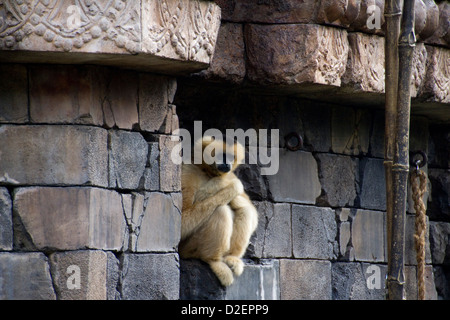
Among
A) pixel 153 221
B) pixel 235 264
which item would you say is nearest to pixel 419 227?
pixel 235 264

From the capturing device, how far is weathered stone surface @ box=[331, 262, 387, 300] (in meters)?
9.40

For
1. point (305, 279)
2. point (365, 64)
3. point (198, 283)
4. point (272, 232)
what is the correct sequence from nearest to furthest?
point (198, 283) < point (365, 64) < point (272, 232) < point (305, 279)

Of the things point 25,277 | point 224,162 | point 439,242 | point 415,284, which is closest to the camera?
point 25,277

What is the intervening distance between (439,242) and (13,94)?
5.64 meters

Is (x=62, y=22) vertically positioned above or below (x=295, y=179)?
above

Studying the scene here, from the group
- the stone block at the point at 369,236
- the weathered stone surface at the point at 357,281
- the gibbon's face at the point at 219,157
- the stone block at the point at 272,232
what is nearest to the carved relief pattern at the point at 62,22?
the gibbon's face at the point at 219,157

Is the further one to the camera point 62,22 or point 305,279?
point 305,279

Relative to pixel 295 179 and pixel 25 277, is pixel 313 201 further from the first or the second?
pixel 25 277

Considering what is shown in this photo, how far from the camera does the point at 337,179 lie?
949cm

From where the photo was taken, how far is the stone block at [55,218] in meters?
6.68

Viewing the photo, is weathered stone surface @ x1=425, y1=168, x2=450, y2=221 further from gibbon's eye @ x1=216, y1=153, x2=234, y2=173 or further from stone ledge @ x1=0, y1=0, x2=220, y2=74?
stone ledge @ x1=0, y1=0, x2=220, y2=74

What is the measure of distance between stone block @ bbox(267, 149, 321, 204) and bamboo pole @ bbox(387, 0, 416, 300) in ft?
7.27


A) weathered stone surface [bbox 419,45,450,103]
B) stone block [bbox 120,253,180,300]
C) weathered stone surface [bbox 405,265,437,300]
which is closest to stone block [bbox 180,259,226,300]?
stone block [bbox 120,253,180,300]
